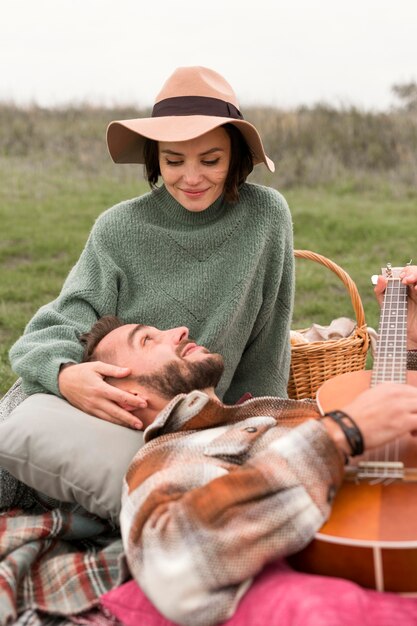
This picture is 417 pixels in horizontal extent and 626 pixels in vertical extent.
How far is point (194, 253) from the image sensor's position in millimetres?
3771

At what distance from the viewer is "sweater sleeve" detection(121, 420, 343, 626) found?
2.22 metres

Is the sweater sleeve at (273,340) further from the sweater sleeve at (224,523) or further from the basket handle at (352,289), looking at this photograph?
the sweater sleeve at (224,523)

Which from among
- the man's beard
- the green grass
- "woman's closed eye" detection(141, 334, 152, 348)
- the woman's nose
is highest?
the woman's nose

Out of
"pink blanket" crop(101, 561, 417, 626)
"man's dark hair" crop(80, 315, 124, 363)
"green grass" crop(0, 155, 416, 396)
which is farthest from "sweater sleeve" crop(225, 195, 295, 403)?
"green grass" crop(0, 155, 416, 396)

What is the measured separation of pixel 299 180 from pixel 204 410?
29.8 feet

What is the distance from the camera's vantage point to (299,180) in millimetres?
11625

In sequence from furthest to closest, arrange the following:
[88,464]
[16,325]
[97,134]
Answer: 1. [97,134]
2. [16,325]
3. [88,464]

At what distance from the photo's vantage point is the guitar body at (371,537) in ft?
7.57

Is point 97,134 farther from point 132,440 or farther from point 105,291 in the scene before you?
point 132,440

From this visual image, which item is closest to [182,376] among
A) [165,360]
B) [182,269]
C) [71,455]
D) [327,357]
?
[165,360]

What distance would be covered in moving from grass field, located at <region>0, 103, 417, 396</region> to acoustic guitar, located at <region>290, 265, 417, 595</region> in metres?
3.23

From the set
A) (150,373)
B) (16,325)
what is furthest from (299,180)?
(150,373)

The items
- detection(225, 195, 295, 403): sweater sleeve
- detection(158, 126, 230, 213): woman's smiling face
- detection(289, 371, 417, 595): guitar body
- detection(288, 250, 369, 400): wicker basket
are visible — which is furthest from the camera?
detection(288, 250, 369, 400): wicker basket

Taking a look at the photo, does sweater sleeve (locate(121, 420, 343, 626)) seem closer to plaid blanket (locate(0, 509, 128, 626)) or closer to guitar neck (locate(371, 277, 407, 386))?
plaid blanket (locate(0, 509, 128, 626))
